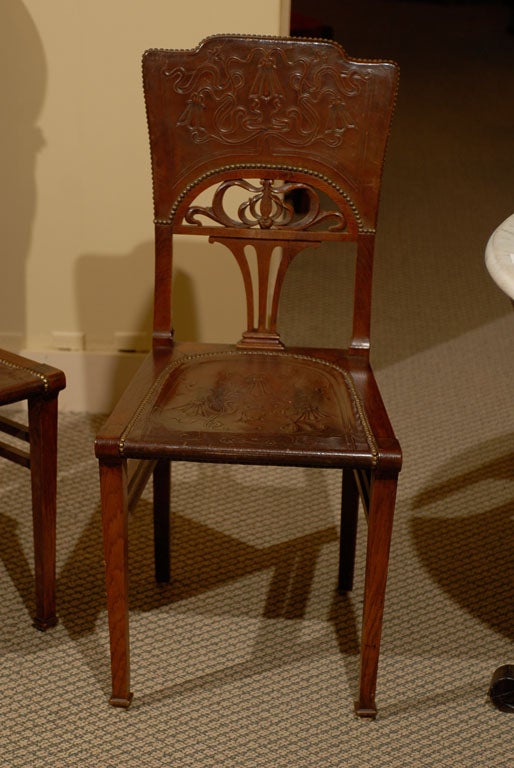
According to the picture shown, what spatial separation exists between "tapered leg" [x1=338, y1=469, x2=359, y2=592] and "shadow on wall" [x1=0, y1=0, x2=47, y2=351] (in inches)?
42.2

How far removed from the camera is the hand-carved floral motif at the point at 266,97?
67.7 inches

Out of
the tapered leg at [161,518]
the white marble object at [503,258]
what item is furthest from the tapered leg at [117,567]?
the white marble object at [503,258]

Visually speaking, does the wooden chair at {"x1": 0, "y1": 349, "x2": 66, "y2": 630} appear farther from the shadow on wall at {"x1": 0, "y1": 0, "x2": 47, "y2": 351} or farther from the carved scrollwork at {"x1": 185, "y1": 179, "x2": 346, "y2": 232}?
the shadow on wall at {"x1": 0, "y1": 0, "x2": 47, "y2": 351}

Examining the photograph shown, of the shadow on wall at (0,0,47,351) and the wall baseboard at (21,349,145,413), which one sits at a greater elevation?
the shadow on wall at (0,0,47,351)

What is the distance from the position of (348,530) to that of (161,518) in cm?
36

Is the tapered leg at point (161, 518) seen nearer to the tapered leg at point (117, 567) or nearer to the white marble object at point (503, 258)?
the tapered leg at point (117, 567)

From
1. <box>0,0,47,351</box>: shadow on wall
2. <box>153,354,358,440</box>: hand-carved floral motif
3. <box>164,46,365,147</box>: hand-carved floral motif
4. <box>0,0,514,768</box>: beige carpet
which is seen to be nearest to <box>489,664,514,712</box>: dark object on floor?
<box>0,0,514,768</box>: beige carpet

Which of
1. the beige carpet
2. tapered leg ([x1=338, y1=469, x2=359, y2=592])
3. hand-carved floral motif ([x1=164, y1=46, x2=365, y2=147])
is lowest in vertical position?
the beige carpet

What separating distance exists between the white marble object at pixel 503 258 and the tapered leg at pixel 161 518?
0.79 m

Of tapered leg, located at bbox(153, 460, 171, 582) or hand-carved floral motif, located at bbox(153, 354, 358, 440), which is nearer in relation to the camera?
hand-carved floral motif, located at bbox(153, 354, 358, 440)

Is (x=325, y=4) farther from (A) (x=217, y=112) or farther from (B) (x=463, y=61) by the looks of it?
(A) (x=217, y=112)

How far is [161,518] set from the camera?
192 centimetres

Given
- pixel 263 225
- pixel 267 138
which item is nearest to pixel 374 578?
pixel 263 225

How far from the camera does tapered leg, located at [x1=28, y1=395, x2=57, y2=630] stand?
66.1 inches
